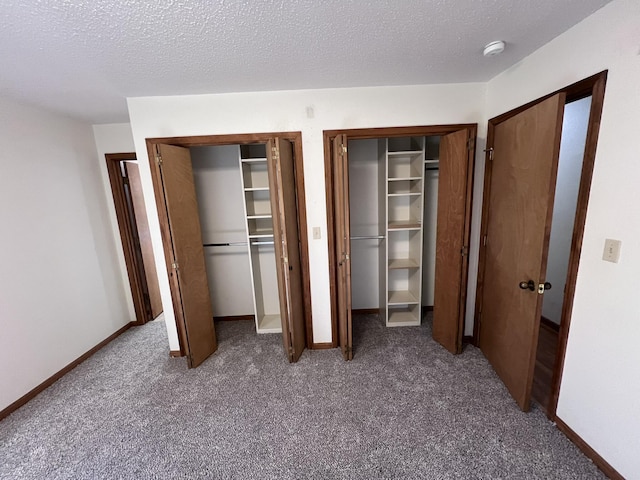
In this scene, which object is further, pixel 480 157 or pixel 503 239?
pixel 480 157

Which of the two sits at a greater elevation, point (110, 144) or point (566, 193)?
point (110, 144)

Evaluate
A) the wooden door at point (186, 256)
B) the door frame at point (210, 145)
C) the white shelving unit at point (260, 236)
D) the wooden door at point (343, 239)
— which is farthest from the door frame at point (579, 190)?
the wooden door at point (186, 256)

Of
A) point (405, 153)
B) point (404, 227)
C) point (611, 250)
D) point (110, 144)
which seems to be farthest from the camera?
point (110, 144)

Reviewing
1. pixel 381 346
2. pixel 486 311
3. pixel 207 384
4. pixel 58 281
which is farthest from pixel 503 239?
pixel 58 281

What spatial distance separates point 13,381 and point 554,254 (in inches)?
185

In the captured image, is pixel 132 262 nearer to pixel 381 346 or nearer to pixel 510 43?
pixel 381 346

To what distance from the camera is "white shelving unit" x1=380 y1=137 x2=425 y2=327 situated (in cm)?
253

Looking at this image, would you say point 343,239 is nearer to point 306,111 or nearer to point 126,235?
point 306,111

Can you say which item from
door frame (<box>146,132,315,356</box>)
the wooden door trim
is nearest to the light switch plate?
door frame (<box>146,132,315,356</box>)

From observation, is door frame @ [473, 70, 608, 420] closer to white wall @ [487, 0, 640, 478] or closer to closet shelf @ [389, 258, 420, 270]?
white wall @ [487, 0, 640, 478]

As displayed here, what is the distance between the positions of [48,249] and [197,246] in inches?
48.7

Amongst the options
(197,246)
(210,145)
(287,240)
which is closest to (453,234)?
(287,240)

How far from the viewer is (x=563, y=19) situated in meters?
1.25

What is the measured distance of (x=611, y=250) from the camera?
1216mm
